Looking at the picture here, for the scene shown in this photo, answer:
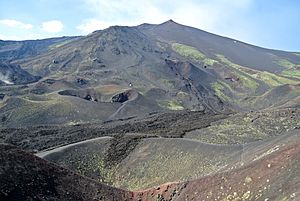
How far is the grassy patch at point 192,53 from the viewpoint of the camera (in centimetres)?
18135

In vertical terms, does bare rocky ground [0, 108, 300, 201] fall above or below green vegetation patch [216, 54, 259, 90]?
below

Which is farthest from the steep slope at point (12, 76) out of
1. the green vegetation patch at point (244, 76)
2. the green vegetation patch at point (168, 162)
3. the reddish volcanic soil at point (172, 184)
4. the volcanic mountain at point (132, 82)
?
the reddish volcanic soil at point (172, 184)

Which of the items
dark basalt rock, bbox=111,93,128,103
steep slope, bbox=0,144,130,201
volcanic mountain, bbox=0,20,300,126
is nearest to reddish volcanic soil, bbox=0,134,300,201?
steep slope, bbox=0,144,130,201

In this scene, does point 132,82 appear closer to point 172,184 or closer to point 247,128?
point 247,128

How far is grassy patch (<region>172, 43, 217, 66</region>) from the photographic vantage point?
181 meters

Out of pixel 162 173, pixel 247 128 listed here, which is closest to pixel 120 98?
pixel 247 128

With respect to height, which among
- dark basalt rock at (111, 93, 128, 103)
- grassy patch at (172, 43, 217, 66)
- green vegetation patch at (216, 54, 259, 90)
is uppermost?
grassy patch at (172, 43, 217, 66)

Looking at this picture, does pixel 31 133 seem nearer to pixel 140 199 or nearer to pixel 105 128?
pixel 105 128

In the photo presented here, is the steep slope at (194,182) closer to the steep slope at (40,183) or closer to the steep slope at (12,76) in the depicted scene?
the steep slope at (40,183)

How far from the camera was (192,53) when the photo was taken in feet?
625

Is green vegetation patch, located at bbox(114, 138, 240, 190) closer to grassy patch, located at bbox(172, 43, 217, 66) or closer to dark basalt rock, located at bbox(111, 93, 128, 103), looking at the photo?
dark basalt rock, located at bbox(111, 93, 128, 103)

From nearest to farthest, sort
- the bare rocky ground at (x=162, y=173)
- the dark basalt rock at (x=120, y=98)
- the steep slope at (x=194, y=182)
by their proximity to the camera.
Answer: the steep slope at (x=194, y=182)
the bare rocky ground at (x=162, y=173)
the dark basalt rock at (x=120, y=98)

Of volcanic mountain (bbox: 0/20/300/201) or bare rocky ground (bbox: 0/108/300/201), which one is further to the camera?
volcanic mountain (bbox: 0/20/300/201)

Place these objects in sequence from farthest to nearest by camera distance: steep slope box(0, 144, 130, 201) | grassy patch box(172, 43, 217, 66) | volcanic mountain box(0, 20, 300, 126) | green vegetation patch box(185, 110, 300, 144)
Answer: grassy patch box(172, 43, 217, 66), volcanic mountain box(0, 20, 300, 126), green vegetation patch box(185, 110, 300, 144), steep slope box(0, 144, 130, 201)
